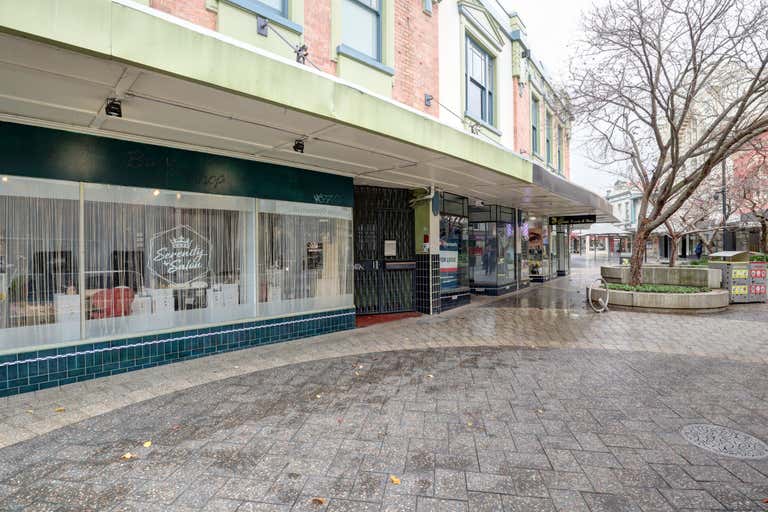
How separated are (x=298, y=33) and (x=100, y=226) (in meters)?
3.91

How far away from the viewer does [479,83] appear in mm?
11031

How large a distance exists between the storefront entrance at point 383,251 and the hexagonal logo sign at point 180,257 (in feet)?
13.6

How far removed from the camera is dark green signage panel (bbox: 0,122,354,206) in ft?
15.3

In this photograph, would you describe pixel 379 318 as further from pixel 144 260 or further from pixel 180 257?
pixel 144 260

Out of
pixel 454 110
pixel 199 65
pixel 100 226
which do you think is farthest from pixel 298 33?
pixel 454 110

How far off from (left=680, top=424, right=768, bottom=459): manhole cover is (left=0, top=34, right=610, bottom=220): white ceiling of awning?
453 cm

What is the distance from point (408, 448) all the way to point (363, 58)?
635cm

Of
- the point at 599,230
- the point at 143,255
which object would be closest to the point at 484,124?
the point at 143,255

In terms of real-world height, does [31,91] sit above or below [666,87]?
below

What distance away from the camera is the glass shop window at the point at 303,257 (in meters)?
7.00

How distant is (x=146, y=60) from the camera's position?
3.25 m

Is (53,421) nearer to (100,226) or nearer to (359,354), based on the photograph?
(100,226)

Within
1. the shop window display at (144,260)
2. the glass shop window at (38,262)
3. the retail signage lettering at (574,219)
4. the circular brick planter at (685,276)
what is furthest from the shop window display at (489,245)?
the glass shop window at (38,262)

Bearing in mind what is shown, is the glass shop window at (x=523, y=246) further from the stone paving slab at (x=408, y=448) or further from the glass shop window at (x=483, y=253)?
the stone paving slab at (x=408, y=448)
